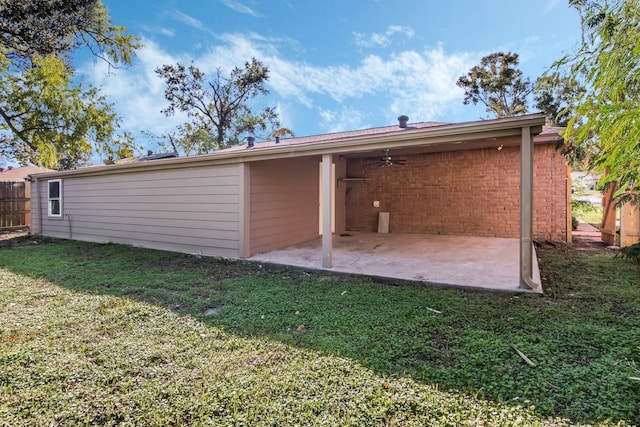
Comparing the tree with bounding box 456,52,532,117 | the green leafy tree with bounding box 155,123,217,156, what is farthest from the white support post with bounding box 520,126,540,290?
the green leafy tree with bounding box 155,123,217,156

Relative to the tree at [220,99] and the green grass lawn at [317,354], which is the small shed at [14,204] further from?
the tree at [220,99]

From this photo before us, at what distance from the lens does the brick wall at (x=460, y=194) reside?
25.4ft

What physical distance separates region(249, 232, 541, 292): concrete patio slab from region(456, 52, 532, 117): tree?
43.7 ft

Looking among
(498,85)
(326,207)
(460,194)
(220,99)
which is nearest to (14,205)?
(220,99)

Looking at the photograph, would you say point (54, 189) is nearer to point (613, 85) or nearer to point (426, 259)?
point (426, 259)

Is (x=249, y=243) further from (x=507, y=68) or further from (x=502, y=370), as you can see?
(x=507, y=68)

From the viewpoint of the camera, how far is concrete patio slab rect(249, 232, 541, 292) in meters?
4.40

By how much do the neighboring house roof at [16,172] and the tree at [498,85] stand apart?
26109mm

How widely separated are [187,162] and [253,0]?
11.3m

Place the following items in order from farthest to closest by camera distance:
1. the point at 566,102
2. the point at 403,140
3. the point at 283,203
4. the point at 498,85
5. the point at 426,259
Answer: the point at 498,85
the point at 566,102
the point at 283,203
the point at 426,259
the point at 403,140

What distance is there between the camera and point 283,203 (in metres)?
7.15

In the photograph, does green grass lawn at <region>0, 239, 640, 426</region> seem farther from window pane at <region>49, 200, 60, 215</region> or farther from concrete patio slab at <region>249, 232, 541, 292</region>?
window pane at <region>49, 200, 60, 215</region>

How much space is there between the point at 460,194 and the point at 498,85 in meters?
12.4

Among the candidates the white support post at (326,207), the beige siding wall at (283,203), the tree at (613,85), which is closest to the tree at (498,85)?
the beige siding wall at (283,203)
